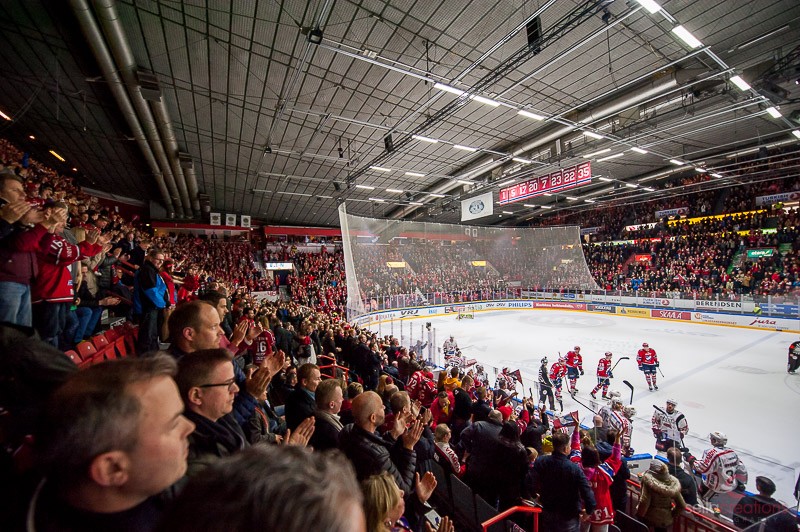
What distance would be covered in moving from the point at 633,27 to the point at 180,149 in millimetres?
12653

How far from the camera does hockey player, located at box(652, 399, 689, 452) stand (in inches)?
220

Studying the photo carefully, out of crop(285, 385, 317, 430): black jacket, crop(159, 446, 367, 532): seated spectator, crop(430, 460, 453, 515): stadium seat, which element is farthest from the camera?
crop(430, 460, 453, 515): stadium seat

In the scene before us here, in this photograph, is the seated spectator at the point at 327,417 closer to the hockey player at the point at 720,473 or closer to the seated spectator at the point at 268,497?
the seated spectator at the point at 268,497

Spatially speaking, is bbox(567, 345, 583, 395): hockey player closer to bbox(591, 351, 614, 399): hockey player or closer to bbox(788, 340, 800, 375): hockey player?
bbox(591, 351, 614, 399): hockey player

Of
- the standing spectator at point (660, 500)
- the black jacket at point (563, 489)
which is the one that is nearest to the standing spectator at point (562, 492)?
the black jacket at point (563, 489)

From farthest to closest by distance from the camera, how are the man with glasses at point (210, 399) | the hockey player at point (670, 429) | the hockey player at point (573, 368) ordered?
the hockey player at point (573, 368) < the hockey player at point (670, 429) < the man with glasses at point (210, 399)

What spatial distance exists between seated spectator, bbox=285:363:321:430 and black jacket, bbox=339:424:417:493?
1.46 feet

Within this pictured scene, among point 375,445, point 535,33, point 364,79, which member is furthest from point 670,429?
point 364,79

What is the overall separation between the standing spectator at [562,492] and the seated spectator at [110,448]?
9.45 feet

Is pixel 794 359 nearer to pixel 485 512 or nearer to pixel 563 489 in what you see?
pixel 563 489

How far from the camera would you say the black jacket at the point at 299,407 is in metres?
2.54

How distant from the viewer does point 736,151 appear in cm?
1440

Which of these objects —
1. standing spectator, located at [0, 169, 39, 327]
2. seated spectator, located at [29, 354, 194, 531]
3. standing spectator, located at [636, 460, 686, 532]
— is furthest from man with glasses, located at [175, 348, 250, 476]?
standing spectator, located at [636, 460, 686, 532]

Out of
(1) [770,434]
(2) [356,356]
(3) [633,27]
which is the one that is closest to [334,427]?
(2) [356,356]
